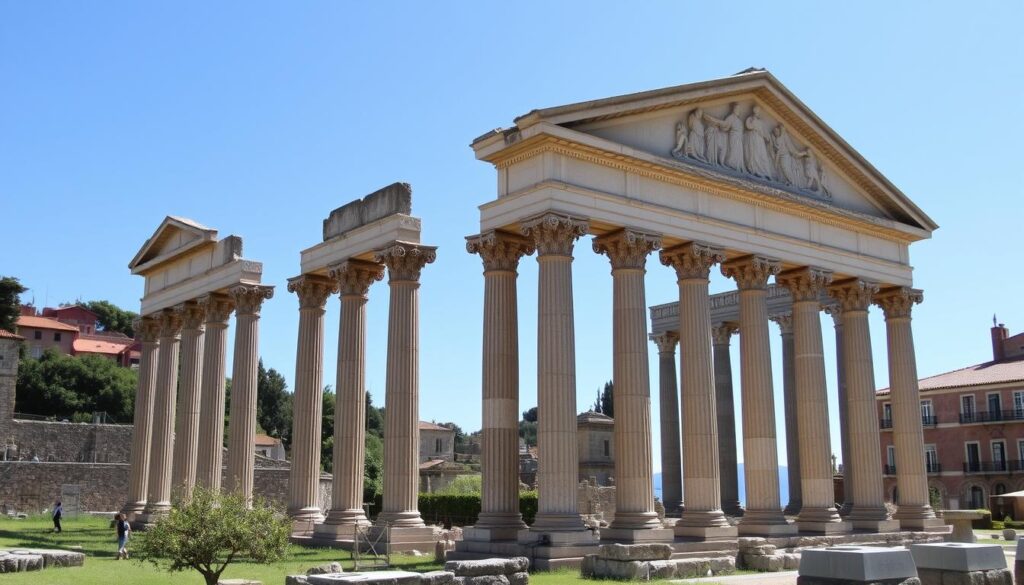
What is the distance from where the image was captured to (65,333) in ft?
348

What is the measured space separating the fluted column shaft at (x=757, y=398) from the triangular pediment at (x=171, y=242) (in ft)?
64.2

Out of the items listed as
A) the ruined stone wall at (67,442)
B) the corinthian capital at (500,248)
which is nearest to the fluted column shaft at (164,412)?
the corinthian capital at (500,248)

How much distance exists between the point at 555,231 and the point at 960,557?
475 inches

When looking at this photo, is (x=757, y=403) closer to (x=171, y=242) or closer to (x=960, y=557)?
(x=960, y=557)

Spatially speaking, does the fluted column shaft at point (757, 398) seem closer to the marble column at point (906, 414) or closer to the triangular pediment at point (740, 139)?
the triangular pediment at point (740, 139)

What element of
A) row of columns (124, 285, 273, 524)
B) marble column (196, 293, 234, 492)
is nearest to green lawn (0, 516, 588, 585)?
row of columns (124, 285, 273, 524)

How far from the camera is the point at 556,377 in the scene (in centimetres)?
2503

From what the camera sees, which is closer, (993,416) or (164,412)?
(164,412)

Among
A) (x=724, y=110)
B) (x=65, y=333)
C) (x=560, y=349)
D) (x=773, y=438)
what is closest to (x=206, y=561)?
(x=560, y=349)

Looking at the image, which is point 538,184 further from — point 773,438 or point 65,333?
point 65,333

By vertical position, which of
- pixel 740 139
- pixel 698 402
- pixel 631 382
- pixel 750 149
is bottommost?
pixel 698 402

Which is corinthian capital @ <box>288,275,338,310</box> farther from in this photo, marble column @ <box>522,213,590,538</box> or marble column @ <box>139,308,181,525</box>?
marble column @ <box>522,213,590,538</box>

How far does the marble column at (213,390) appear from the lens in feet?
119

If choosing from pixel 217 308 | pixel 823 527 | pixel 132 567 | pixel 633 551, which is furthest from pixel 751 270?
pixel 217 308
